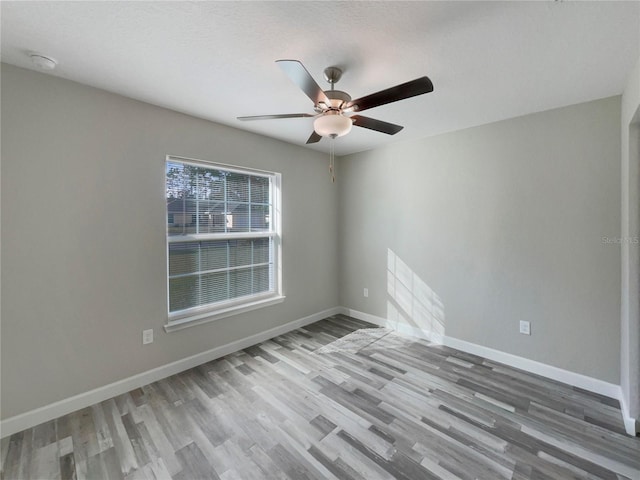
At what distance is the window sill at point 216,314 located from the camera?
2570 mm

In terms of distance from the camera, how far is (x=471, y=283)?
2973mm

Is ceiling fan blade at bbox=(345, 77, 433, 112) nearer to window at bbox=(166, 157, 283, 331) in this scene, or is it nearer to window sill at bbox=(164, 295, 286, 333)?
window at bbox=(166, 157, 283, 331)

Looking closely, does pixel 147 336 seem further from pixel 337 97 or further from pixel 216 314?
pixel 337 97

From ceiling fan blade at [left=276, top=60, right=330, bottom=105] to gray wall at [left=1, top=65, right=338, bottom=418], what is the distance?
5.33 feet

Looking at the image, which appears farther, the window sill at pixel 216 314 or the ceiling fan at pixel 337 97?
the window sill at pixel 216 314

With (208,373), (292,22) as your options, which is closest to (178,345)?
(208,373)

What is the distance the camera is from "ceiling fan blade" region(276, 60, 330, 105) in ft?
4.40

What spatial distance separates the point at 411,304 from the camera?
3461mm

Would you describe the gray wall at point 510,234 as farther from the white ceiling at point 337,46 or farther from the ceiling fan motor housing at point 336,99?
the ceiling fan motor housing at point 336,99

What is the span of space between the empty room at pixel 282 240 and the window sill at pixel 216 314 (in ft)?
0.09

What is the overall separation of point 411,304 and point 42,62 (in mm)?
3937

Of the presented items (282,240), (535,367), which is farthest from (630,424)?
(282,240)

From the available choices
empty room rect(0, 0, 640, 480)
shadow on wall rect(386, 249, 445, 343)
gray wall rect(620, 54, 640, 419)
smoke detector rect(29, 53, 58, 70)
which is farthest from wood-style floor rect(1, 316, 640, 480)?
smoke detector rect(29, 53, 58, 70)

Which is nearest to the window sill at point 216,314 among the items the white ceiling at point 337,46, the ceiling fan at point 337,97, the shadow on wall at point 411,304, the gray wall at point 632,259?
the shadow on wall at point 411,304
